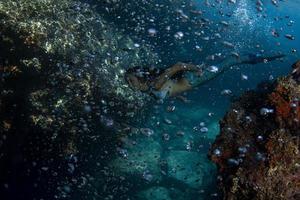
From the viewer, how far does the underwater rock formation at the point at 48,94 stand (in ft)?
27.1

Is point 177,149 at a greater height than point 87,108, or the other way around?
point 87,108

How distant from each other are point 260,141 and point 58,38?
6.19 meters

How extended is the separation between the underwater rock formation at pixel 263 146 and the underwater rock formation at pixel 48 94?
15.4 ft

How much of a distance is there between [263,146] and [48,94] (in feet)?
18.8

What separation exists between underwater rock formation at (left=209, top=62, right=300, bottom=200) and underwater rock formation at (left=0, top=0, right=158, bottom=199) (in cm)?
469

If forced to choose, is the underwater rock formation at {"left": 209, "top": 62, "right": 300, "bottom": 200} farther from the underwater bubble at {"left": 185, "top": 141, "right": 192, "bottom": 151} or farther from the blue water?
the underwater bubble at {"left": 185, "top": 141, "right": 192, "bottom": 151}

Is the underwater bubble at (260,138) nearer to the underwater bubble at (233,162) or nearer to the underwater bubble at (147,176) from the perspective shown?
the underwater bubble at (233,162)

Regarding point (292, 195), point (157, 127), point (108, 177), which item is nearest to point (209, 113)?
point (157, 127)

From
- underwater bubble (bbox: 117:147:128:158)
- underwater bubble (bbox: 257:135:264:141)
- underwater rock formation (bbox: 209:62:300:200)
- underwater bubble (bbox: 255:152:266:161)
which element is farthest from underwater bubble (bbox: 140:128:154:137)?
underwater bubble (bbox: 255:152:266:161)

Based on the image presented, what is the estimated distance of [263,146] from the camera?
16.4 feet

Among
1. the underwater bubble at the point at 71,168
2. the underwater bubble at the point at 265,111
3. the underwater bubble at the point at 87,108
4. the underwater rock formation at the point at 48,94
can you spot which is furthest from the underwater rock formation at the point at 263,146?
the underwater bubble at the point at 71,168


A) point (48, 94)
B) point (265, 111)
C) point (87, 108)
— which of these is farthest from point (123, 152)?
point (265, 111)

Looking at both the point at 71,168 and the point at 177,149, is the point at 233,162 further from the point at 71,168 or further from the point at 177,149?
the point at 177,149

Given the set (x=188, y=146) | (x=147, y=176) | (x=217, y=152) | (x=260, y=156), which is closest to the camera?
(x=260, y=156)
